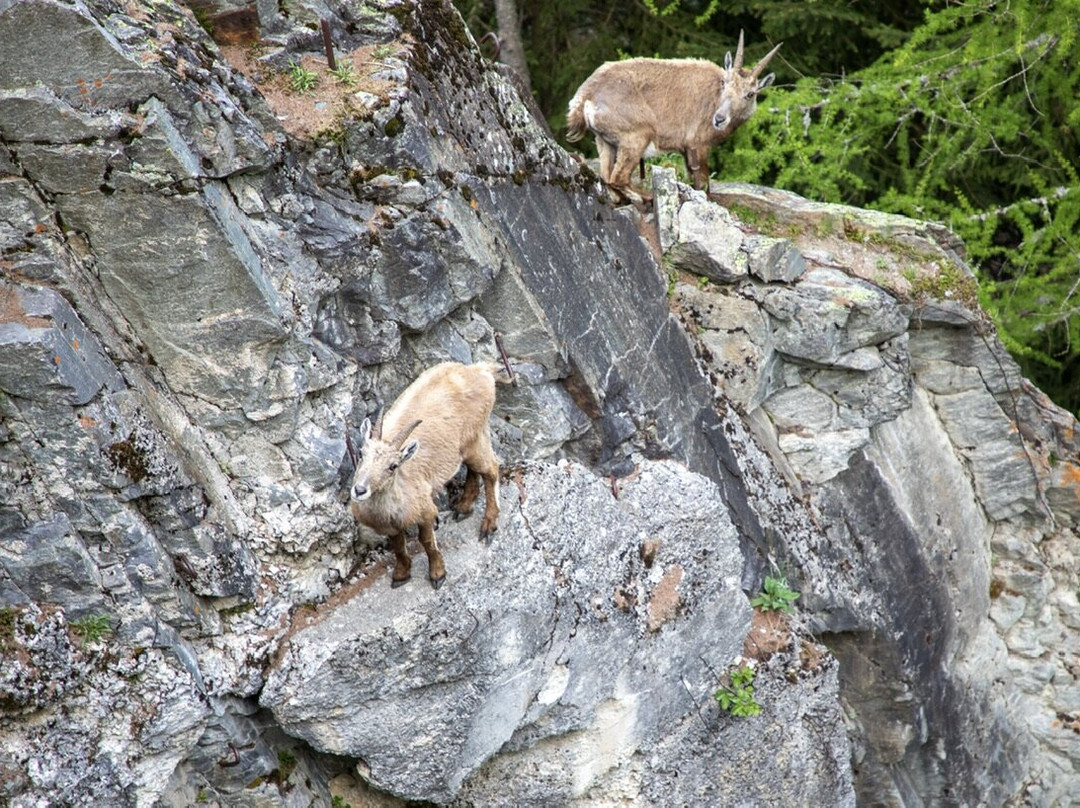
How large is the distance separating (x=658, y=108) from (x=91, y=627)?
7.02m

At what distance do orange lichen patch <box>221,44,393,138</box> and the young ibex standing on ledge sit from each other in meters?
2.99

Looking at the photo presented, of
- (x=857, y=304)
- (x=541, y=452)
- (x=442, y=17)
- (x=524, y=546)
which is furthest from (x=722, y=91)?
(x=524, y=546)

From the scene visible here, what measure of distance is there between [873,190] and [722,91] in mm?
6070

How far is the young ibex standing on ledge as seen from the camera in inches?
394

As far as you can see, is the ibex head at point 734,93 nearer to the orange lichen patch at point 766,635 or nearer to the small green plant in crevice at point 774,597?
the small green plant in crevice at point 774,597

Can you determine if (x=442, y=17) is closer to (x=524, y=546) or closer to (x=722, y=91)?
(x=722, y=91)

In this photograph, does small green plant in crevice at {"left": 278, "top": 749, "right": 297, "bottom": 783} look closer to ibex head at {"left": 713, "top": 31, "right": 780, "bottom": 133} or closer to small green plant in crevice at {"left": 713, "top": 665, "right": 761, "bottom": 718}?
small green plant in crevice at {"left": 713, "top": 665, "right": 761, "bottom": 718}

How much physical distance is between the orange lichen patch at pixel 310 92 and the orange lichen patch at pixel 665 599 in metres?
4.37

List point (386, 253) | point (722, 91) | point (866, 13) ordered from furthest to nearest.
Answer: point (866, 13), point (722, 91), point (386, 253)

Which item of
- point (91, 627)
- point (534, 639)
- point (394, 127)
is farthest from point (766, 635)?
point (91, 627)

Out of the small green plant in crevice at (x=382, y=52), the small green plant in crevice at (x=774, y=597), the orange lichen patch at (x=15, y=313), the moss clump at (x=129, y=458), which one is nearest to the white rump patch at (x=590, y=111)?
the small green plant in crevice at (x=382, y=52)

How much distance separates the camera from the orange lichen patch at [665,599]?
27.9ft

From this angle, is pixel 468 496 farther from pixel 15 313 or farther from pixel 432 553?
pixel 15 313

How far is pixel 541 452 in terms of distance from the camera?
330 inches
